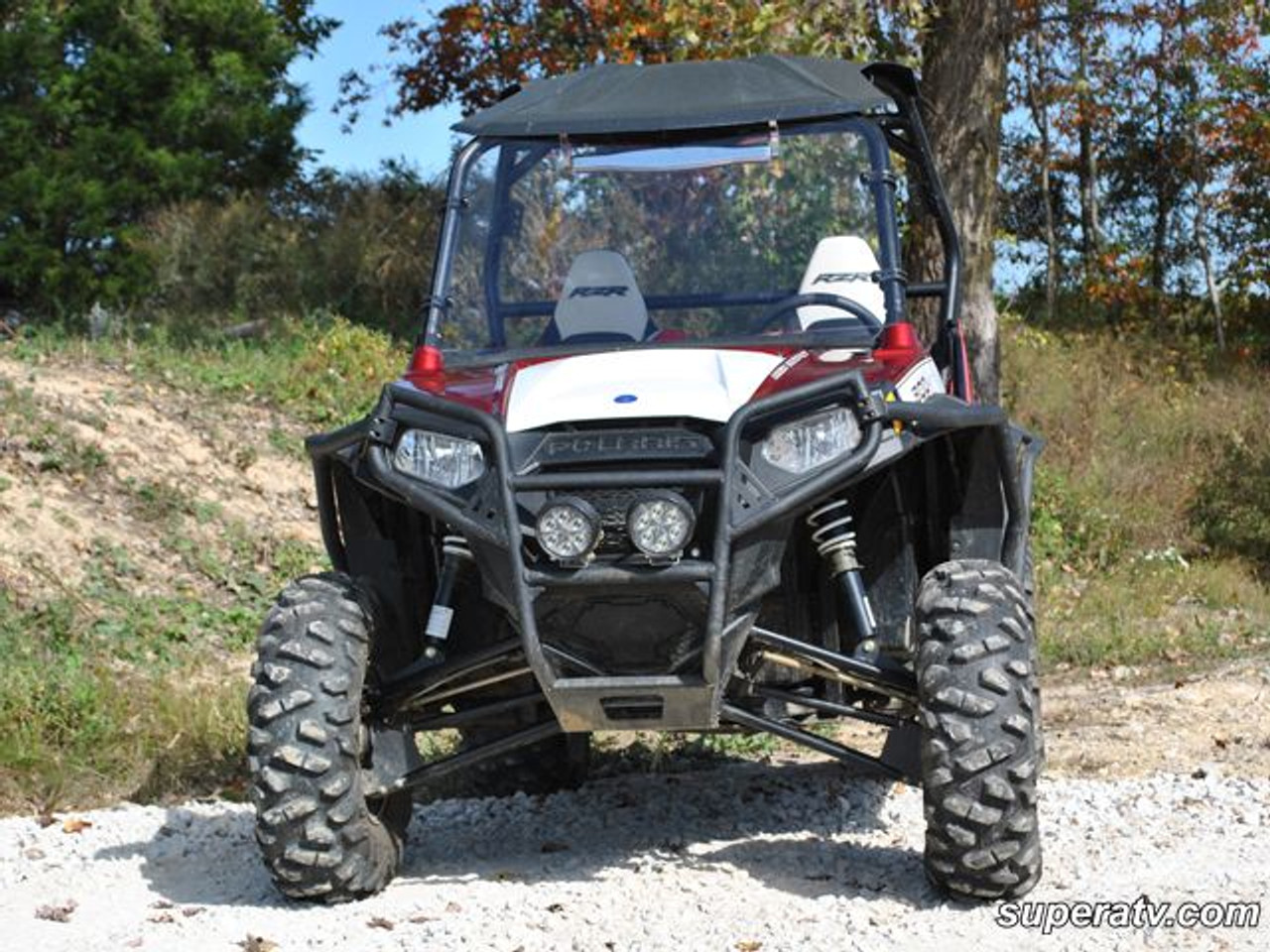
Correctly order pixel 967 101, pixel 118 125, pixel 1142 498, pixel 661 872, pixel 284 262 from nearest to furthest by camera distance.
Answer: pixel 661 872 < pixel 967 101 < pixel 1142 498 < pixel 284 262 < pixel 118 125

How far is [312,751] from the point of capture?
5.82 meters

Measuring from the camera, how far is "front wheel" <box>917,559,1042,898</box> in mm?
5645

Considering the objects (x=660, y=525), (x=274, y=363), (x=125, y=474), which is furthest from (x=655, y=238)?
(x=274, y=363)

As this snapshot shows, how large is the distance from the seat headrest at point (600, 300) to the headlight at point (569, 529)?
4.92 ft

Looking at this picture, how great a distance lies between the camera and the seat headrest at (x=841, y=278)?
6.76 meters

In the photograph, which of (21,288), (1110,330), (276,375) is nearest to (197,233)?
(21,288)

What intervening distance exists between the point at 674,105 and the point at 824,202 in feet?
1.95

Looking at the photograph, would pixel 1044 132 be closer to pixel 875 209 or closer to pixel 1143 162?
pixel 1143 162

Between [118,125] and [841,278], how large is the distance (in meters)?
17.8

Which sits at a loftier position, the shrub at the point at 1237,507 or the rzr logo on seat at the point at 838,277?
the rzr logo on seat at the point at 838,277

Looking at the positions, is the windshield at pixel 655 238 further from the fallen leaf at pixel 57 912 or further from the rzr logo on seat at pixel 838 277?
the fallen leaf at pixel 57 912

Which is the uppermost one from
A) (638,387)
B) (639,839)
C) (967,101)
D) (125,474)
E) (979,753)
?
(967,101)

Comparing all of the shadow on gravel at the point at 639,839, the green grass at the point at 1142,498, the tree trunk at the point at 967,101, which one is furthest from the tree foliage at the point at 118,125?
the shadow on gravel at the point at 639,839

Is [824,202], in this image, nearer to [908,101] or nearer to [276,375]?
[908,101]
